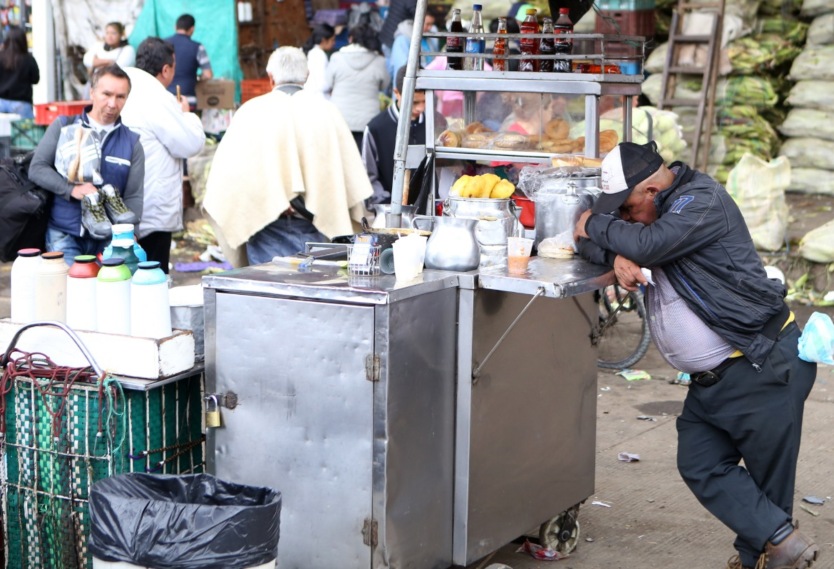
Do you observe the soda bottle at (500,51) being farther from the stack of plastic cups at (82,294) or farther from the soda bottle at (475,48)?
the stack of plastic cups at (82,294)

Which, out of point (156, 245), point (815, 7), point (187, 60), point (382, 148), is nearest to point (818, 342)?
point (156, 245)

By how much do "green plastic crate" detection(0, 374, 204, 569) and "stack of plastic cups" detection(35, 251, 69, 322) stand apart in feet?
1.12

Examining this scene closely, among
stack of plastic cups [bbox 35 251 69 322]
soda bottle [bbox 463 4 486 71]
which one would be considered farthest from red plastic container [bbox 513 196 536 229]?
stack of plastic cups [bbox 35 251 69 322]

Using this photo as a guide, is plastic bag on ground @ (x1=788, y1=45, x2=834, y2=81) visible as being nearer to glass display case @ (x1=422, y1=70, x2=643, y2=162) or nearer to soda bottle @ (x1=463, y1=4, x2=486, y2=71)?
glass display case @ (x1=422, y1=70, x2=643, y2=162)

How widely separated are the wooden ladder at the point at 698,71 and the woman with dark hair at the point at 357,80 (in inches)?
115

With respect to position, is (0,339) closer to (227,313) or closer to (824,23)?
(227,313)

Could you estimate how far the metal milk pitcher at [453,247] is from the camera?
3.73m

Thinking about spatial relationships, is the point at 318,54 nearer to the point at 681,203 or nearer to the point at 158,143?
the point at 158,143

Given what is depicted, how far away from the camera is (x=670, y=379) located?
703 cm

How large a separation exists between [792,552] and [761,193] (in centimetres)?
536

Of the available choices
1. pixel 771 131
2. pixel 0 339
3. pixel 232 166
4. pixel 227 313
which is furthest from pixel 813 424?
pixel 771 131

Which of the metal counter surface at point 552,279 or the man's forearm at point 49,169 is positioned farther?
the man's forearm at point 49,169

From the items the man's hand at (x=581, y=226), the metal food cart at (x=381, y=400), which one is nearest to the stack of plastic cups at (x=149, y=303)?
the metal food cart at (x=381, y=400)

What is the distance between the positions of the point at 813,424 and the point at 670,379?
3.50ft
